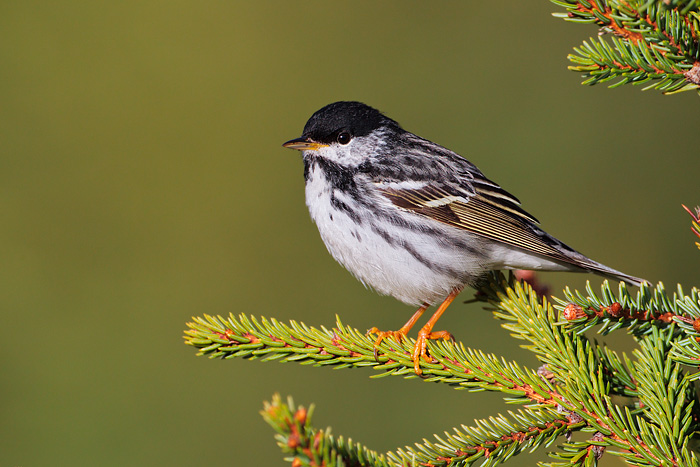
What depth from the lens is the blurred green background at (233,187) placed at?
4.97 meters

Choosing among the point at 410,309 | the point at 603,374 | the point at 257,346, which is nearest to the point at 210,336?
the point at 257,346

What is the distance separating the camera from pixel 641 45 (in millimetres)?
2174

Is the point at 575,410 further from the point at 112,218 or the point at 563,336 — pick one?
the point at 112,218

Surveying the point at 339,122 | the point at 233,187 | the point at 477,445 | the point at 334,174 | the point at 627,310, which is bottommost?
the point at 477,445

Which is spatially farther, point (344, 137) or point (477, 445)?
point (344, 137)

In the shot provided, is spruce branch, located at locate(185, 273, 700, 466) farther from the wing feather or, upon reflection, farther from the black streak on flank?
the black streak on flank

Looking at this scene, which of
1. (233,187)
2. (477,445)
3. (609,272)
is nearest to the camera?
(477,445)

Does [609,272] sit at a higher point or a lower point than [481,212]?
lower

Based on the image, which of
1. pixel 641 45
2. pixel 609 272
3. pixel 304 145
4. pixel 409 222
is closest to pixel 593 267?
pixel 609 272

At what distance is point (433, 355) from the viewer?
2490 mm

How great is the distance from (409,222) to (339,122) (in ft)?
2.59

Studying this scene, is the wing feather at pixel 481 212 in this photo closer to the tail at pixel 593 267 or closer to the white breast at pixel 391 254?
the tail at pixel 593 267

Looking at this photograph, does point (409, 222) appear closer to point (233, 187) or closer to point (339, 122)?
point (339, 122)

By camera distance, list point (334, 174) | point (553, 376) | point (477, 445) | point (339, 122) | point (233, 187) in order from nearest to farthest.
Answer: point (477, 445), point (553, 376), point (334, 174), point (339, 122), point (233, 187)
